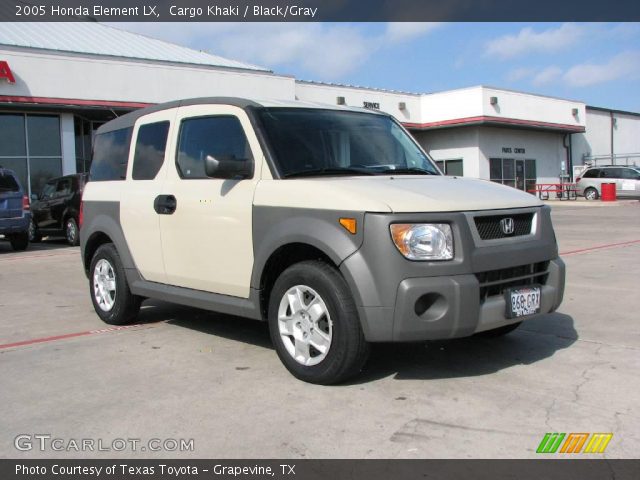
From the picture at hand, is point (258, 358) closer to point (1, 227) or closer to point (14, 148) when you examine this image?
point (1, 227)

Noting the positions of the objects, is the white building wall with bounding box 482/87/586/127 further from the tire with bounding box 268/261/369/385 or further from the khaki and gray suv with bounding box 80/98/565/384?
the tire with bounding box 268/261/369/385

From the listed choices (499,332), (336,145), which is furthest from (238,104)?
(499,332)

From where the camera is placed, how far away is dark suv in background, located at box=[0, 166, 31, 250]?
44.9 ft

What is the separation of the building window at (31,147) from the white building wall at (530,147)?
2034 cm

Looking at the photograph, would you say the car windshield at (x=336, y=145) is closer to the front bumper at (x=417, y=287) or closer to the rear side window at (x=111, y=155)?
the front bumper at (x=417, y=287)

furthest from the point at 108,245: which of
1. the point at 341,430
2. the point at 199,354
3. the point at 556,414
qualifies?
the point at 556,414

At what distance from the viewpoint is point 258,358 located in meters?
4.89

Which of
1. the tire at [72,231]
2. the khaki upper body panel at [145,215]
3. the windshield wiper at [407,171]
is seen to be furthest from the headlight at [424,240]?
the tire at [72,231]

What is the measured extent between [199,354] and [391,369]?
1535mm

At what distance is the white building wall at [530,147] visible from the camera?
33.1 meters

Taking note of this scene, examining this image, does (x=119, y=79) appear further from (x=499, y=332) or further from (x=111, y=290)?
(x=499, y=332)

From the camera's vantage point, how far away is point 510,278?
4293 millimetres

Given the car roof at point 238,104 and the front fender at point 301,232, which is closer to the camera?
the front fender at point 301,232

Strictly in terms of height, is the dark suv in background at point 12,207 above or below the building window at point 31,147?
below
